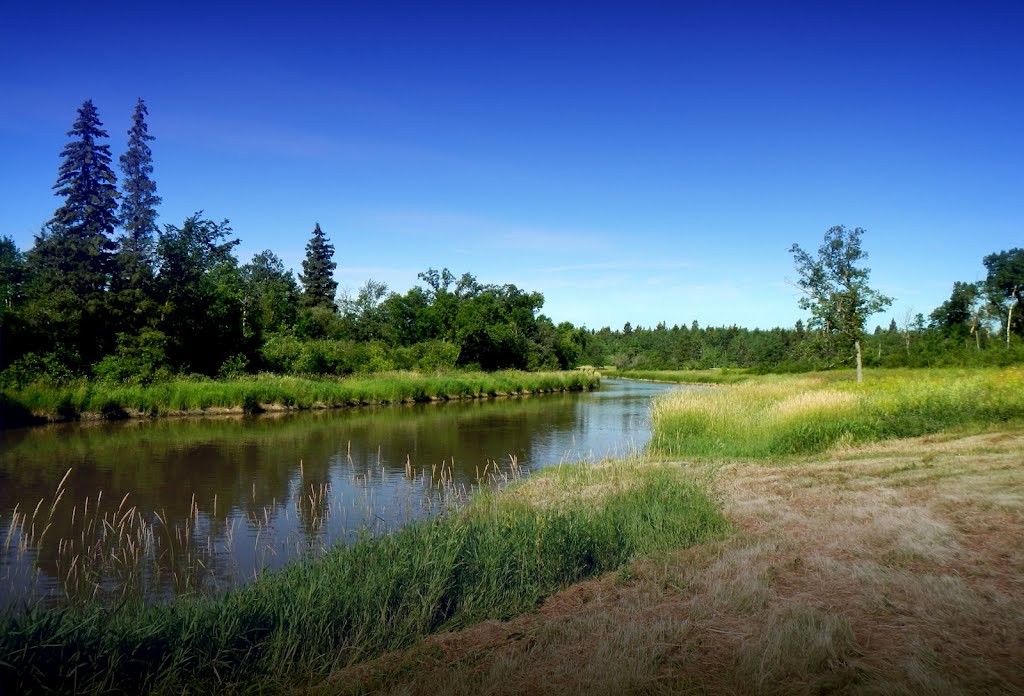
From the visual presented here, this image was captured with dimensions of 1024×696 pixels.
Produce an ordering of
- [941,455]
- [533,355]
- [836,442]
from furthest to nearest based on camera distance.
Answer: [533,355]
[836,442]
[941,455]

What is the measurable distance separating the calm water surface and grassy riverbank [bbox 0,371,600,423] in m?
1.73

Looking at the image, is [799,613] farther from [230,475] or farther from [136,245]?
[136,245]

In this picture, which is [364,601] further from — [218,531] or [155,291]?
[155,291]

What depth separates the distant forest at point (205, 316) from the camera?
28.0 meters

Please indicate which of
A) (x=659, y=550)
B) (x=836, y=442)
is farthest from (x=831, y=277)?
(x=659, y=550)

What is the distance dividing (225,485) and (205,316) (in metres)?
23.5

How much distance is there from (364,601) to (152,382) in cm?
2730

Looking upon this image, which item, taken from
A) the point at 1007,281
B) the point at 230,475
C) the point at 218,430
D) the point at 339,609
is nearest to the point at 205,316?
the point at 218,430

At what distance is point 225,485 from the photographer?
44.6 ft

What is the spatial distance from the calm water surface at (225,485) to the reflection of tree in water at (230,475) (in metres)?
0.04

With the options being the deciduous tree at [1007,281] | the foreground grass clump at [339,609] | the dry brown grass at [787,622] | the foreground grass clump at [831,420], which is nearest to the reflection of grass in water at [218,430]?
the foreground grass clump at [831,420]

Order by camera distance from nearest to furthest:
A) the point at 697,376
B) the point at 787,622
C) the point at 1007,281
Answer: the point at 787,622
the point at 1007,281
the point at 697,376

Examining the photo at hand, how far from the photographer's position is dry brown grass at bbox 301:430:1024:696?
392cm

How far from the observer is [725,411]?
18172 mm
